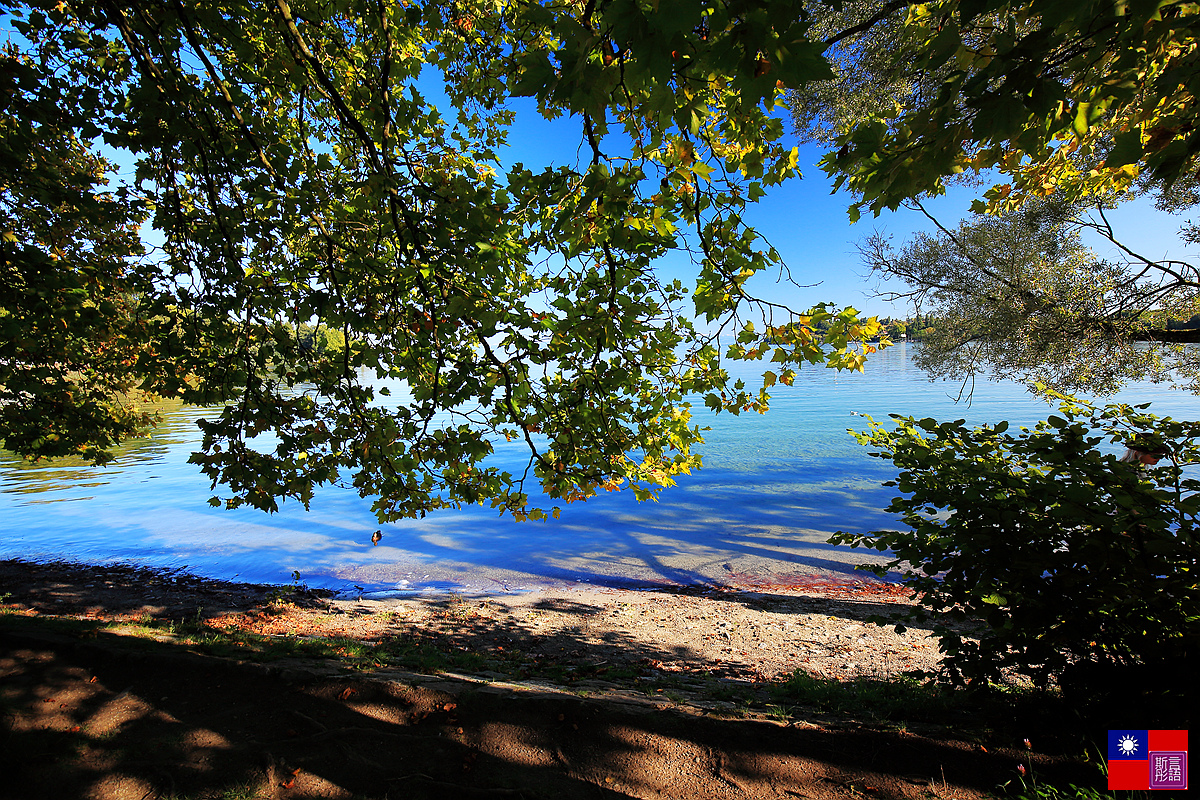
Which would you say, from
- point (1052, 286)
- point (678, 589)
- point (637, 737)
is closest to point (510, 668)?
point (637, 737)

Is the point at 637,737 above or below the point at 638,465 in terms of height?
below

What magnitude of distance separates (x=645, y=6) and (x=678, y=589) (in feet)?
38.5

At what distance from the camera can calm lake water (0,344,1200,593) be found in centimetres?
1302

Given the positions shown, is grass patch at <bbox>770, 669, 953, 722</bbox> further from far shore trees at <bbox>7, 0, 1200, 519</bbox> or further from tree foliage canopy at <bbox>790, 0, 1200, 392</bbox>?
tree foliage canopy at <bbox>790, 0, 1200, 392</bbox>

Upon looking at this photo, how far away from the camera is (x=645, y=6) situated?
199cm

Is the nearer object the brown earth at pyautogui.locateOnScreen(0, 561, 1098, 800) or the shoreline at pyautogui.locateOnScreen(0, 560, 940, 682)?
the brown earth at pyautogui.locateOnScreen(0, 561, 1098, 800)

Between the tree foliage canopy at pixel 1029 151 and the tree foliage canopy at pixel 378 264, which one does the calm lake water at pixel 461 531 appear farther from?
the tree foliage canopy at pixel 378 264

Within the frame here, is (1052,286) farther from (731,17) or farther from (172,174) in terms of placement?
(172,174)

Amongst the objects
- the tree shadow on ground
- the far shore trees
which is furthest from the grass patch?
the far shore trees

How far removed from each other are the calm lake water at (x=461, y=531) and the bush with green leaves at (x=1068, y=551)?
31.1 feet

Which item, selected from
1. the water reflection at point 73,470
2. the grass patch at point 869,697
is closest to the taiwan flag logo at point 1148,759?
the grass patch at point 869,697

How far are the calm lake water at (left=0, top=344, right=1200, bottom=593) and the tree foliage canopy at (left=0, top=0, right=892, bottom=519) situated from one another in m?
8.44

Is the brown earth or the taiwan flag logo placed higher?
the taiwan flag logo

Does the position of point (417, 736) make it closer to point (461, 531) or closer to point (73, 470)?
point (461, 531)
